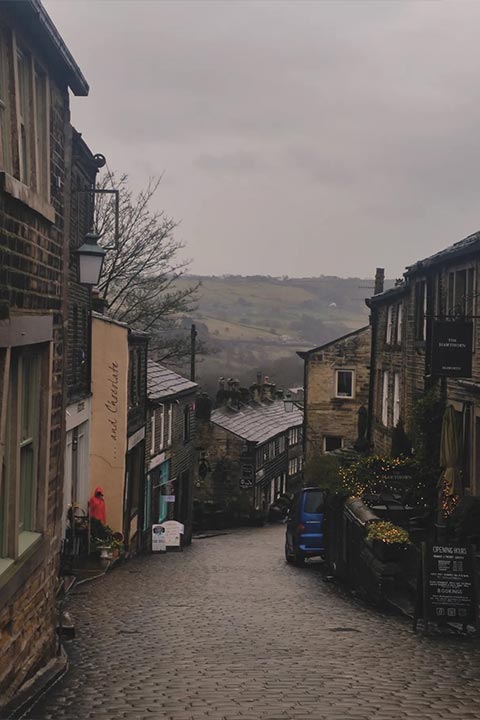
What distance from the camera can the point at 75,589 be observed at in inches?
685

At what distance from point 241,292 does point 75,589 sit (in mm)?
181041

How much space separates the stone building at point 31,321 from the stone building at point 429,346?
932cm

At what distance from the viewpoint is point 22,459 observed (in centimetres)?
845

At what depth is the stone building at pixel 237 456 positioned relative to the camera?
50250 mm

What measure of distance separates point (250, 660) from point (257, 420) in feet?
157

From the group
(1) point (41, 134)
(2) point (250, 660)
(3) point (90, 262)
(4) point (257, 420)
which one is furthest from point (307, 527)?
(4) point (257, 420)

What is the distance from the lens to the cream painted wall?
23.2 meters

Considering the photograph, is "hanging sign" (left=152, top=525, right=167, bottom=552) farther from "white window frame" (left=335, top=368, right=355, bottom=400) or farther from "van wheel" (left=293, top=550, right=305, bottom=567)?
"white window frame" (left=335, top=368, right=355, bottom=400)

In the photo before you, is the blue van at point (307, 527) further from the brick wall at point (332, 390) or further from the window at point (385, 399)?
the brick wall at point (332, 390)

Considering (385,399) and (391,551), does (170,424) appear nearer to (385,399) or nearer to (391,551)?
(385,399)

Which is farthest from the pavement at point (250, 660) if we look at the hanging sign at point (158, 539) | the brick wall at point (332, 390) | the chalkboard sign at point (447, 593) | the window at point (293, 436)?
the window at point (293, 436)

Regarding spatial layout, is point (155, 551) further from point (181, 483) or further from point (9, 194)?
point (9, 194)

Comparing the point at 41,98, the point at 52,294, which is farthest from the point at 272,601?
the point at 41,98

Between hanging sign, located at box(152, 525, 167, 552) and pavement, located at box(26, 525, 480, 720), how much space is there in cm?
1016
